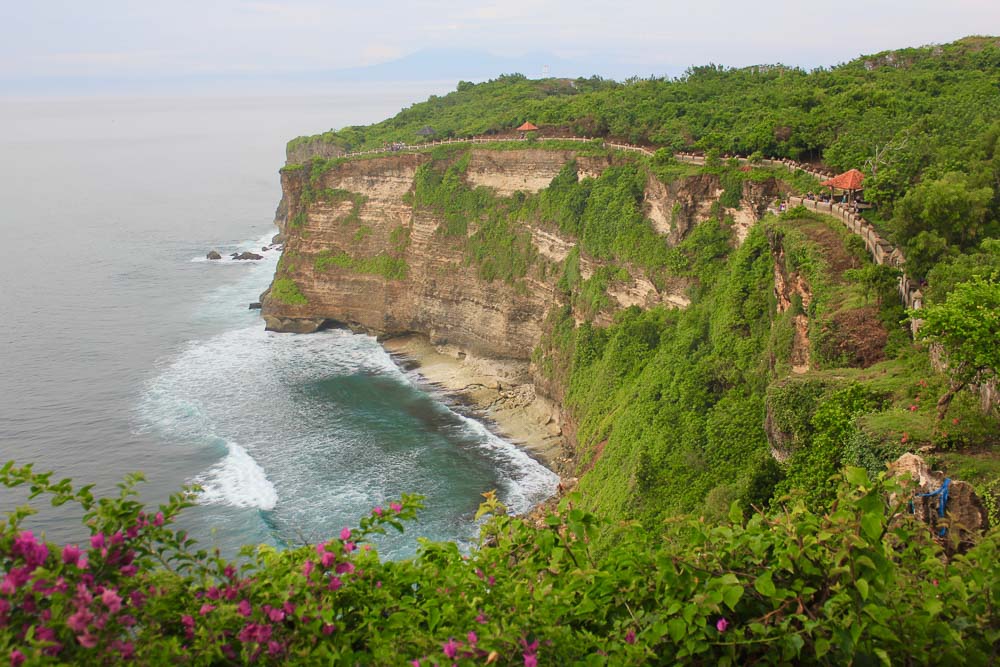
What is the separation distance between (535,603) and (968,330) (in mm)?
12039

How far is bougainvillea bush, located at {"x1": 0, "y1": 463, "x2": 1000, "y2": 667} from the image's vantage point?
6898 millimetres

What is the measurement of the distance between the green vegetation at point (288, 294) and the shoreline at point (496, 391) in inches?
337

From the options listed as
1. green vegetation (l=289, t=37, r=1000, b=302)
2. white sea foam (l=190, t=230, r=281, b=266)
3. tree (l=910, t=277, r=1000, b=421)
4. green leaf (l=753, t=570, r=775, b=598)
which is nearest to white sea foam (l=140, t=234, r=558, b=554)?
green vegetation (l=289, t=37, r=1000, b=302)

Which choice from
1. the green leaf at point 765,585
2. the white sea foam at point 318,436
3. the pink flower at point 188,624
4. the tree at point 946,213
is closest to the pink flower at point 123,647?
the pink flower at point 188,624

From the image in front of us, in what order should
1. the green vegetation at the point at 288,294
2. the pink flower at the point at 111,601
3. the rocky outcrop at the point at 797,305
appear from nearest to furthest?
the pink flower at the point at 111,601 < the rocky outcrop at the point at 797,305 < the green vegetation at the point at 288,294

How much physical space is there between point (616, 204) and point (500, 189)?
1360cm

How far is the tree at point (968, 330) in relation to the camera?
15812 mm

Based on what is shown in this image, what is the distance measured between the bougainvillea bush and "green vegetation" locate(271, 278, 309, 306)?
5956cm

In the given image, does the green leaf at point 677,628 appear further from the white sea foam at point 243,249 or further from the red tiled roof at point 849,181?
the white sea foam at point 243,249

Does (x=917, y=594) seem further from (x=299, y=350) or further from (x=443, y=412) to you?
(x=299, y=350)

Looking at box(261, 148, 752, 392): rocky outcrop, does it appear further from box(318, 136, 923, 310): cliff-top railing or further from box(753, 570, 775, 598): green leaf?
box(753, 570, 775, 598): green leaf

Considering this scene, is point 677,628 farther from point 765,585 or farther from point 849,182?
point 849,182

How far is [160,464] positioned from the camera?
4394 centimetres

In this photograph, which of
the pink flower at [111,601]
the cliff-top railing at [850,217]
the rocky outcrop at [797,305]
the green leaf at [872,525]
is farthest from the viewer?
the rocky outcrop at [797,305]
